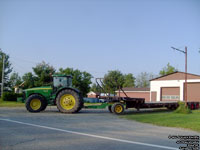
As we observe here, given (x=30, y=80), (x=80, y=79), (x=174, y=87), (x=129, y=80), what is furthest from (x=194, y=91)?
(x=129, y=80)

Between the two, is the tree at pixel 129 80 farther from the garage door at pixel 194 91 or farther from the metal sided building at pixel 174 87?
the garage door at pixel 194 91

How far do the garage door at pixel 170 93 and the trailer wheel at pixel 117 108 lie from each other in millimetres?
21308

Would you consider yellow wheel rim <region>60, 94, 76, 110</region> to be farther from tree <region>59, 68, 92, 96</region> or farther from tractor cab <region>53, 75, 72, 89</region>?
tree <region>59, 68, 92, 96</region>

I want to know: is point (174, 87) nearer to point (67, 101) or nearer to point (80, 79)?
point (80, 79)

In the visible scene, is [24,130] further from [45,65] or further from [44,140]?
[45,65]

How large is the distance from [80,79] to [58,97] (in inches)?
1077

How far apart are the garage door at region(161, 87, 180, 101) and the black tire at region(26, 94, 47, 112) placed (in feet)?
82.6

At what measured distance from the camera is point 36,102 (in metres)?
16.8

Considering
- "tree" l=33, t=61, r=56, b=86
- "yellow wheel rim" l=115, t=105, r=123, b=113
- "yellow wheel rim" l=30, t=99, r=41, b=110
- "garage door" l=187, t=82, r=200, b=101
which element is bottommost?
"yellow wheel rim" l=115, t=105, r=123, b=113

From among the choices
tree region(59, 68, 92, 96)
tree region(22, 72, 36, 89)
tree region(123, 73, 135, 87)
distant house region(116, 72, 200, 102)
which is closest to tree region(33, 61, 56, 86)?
tree region(22, 72, 36, 89)


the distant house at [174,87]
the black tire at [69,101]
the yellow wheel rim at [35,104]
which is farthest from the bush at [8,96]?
the distant house at [174,87]

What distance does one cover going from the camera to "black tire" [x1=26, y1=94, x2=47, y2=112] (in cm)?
1664

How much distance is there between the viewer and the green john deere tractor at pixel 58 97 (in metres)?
16.4

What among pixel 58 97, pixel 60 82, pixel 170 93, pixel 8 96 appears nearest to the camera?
pixel 58 97
